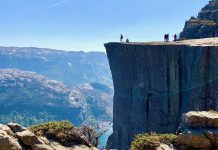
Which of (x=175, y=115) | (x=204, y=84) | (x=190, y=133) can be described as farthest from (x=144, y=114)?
(x=190, y=133)

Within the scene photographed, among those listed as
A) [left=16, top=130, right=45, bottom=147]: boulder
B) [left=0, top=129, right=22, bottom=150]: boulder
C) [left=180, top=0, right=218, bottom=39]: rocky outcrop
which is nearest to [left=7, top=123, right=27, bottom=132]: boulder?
[left=16, top=130, right=45, bottom=147]: boulder

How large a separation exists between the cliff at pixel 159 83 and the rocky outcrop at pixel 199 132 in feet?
185

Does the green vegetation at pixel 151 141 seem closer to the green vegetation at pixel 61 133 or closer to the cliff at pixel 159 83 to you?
the green vegetation at pixel 61 133

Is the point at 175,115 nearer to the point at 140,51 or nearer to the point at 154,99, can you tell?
the point at 154,99

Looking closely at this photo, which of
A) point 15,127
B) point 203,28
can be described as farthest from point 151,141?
point 203,28

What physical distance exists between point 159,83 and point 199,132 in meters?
81.6

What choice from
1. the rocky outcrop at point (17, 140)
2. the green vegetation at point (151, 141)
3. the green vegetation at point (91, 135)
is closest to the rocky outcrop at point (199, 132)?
the green vegetation at point (151, 141)

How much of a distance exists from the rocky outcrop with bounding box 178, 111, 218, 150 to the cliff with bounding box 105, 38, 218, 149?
5637cm

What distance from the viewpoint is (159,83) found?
112 metres

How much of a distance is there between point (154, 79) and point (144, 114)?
34.4 ft

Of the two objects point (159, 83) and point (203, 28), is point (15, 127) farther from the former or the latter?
point (203, 28)

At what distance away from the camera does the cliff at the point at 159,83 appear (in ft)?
310

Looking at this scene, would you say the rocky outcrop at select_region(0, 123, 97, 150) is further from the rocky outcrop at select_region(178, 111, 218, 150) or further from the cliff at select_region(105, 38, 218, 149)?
the cliff at select_region(105, 38, 218, 149)

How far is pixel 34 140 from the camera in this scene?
2589 centimetres
